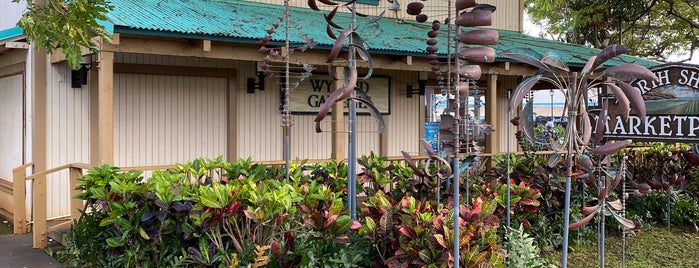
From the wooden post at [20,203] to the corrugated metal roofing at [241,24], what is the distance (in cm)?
251

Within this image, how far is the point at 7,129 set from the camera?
31.9ft

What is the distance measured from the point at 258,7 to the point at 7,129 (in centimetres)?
422

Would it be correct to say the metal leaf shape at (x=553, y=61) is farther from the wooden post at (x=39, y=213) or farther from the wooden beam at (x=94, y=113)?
the wooden beam at (x=94, y=113)

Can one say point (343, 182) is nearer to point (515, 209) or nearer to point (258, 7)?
point (515, 209)

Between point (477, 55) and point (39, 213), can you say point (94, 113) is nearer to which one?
point (39, 213)

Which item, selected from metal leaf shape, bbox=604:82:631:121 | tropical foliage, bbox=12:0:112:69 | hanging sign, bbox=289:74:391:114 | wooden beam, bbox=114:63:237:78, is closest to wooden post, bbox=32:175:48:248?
wooden beam, bbox=114:63:237:78

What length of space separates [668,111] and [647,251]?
172cm

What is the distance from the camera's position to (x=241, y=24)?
8.43 meters

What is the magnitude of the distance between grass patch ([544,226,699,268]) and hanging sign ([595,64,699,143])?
1345 mm

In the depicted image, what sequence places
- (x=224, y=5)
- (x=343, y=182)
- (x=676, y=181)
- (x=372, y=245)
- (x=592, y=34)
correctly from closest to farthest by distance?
(x=372, y=245)
(x=343, y=182)
(x=676, y=181)
(x=224, y=5)
(x=592, y=34)

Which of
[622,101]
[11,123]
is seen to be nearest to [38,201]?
[11,123]

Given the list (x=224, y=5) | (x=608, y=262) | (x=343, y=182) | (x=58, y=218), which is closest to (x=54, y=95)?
(x=58, y=218)

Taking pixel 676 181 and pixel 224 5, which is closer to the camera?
pixel 676 181

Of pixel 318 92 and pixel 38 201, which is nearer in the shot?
pixel 38 201
